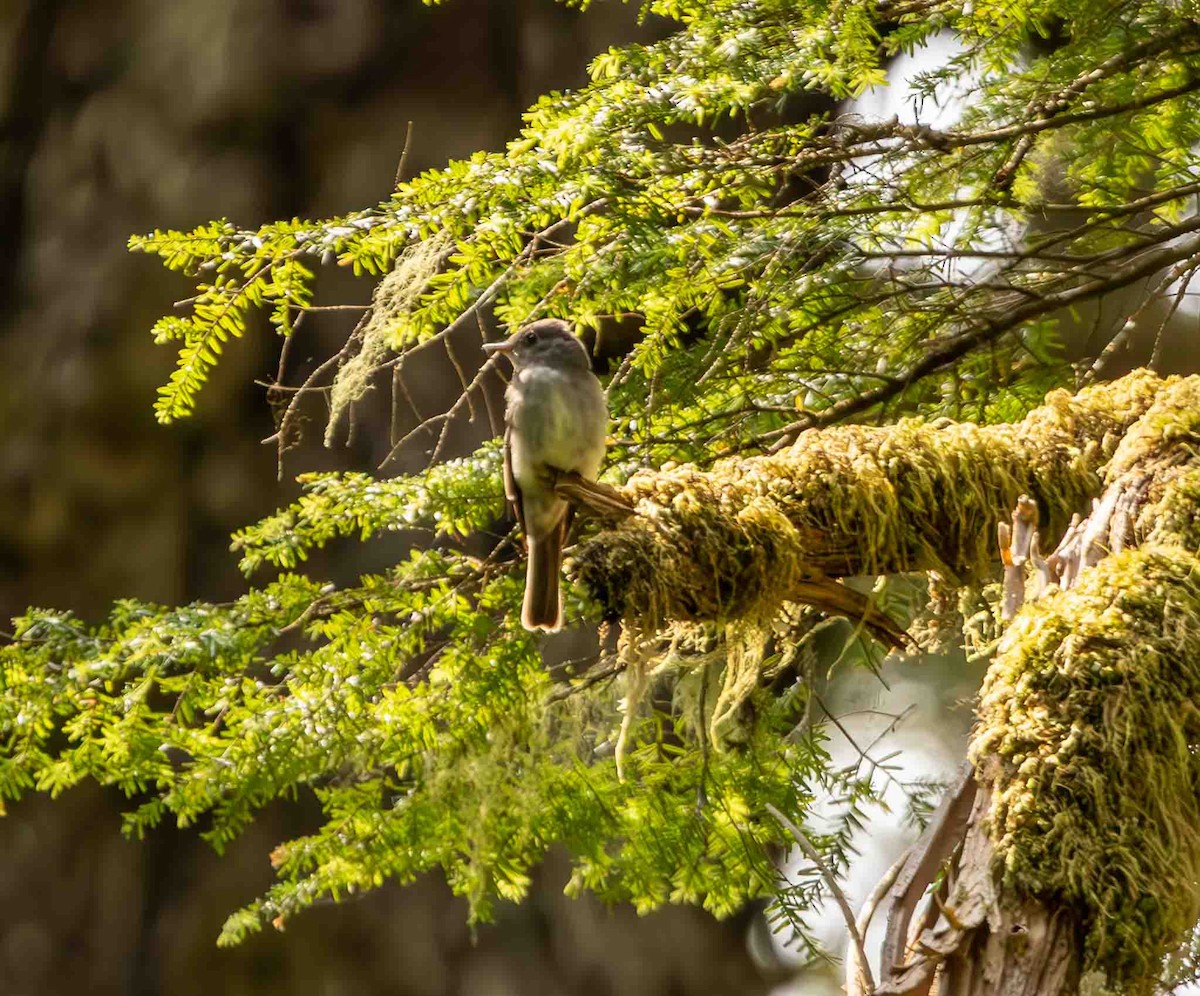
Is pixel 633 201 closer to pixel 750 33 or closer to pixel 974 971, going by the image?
pixel 750 33

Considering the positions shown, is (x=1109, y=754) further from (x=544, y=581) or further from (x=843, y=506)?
(x=544, y=581)

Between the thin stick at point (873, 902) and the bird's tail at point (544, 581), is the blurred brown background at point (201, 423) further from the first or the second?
the thin stick at point (873, 902)

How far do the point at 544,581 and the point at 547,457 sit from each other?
1.07ft

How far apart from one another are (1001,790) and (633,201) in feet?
5.52

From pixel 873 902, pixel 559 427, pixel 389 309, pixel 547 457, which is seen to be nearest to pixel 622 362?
pixel 559 427

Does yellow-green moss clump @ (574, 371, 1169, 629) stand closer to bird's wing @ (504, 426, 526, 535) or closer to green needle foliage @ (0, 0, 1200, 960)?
green needle foliage @ (0, 0, 1200, 960)

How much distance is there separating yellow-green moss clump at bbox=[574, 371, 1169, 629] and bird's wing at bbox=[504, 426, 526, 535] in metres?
0.57

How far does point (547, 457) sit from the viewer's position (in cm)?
321

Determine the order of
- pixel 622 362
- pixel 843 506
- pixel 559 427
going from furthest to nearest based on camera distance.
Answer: pixel 622 362, pixel 559 427, pixel 843 506

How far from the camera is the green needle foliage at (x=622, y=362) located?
315cm

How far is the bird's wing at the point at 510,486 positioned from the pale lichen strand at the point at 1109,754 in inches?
54.7

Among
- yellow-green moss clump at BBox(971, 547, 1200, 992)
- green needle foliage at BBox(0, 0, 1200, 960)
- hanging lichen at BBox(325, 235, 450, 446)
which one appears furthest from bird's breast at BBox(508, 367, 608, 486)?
yellow-green moss clump at BBox(971, 547, 1200, 992)

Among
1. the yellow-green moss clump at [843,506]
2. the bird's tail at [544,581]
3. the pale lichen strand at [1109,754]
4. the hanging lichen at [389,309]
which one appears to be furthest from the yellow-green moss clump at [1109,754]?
the hanging lichen at [389,309]

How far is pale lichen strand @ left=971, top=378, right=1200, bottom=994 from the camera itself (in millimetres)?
1989
